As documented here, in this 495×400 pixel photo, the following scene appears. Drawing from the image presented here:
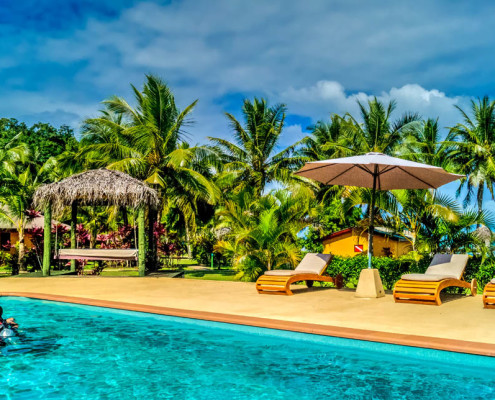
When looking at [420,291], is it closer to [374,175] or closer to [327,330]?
[374,175]

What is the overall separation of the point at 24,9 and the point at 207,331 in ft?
43.0

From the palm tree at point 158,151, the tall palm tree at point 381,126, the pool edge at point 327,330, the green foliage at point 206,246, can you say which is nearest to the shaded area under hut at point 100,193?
the palm tree at point 158,151

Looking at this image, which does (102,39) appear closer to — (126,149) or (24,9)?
(24,9)

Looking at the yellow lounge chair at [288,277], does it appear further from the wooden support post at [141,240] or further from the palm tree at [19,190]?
the palm tree at [19,190]

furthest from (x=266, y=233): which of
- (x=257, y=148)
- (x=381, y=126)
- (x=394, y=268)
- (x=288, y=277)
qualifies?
(x=257, y=148)

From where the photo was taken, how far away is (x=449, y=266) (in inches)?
372

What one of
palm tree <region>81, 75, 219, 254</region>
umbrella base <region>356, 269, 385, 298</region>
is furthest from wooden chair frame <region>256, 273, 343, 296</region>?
palm tree <region>81, 75, 219, 254</region>

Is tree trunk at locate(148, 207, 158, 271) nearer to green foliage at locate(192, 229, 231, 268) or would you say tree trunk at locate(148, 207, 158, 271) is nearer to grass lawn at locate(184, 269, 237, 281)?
grass lawn at locate(184, 269, 237, 281)

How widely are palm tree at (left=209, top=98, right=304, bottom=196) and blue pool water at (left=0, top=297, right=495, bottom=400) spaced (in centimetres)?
1951

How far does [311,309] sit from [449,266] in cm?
307

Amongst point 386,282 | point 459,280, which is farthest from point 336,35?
point 459,280

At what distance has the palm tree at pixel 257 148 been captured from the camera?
26562 mm

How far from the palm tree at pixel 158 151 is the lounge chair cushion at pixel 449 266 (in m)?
9.80

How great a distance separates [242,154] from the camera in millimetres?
26938
